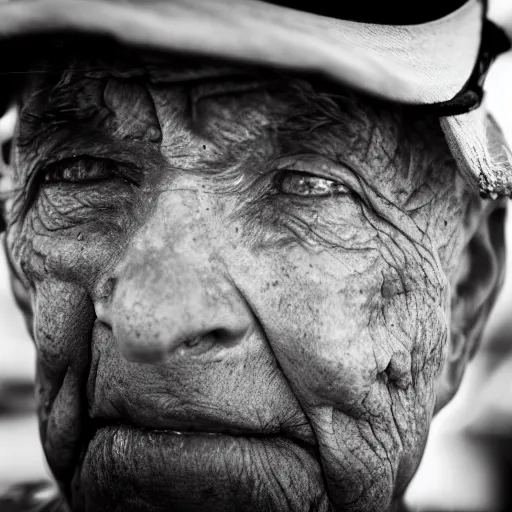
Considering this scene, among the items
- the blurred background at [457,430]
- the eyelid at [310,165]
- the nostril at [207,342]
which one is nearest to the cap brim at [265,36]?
the eyelid at [310,165]

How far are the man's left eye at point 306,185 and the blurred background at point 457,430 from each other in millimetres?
1135

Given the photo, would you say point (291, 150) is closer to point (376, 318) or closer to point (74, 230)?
point (376, 318)

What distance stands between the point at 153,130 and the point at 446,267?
624 mm

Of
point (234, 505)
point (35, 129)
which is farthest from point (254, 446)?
point (35, 129)

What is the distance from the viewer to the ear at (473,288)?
1.64 m

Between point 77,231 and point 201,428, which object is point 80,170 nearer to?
point 77,231

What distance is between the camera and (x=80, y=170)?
1.47 meters

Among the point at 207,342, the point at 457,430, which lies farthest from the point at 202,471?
the point at 457,430

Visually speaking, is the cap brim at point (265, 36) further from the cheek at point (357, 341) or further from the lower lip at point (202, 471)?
the lower lip at point (202, 471)

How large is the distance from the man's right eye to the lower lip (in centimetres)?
46

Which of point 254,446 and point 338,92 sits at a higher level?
point 338,92

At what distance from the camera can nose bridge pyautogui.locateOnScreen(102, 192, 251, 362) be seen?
1.21 metres

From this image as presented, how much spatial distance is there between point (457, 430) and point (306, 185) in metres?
1.45

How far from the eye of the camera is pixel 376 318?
4.47ft
